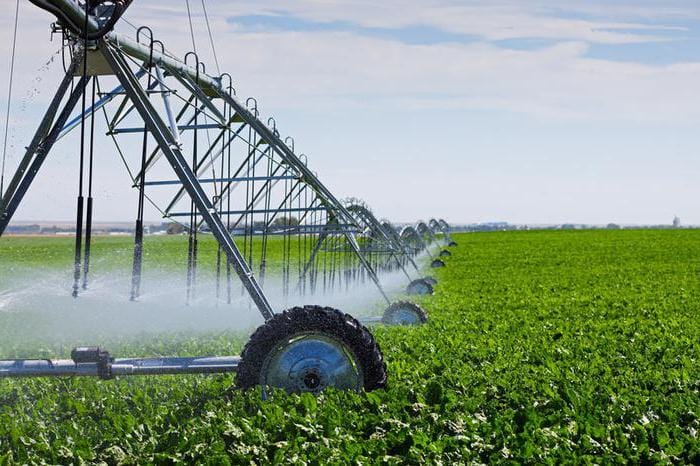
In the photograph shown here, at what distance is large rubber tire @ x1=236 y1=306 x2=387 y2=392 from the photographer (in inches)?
252

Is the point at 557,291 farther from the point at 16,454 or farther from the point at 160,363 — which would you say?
the point at 16,454

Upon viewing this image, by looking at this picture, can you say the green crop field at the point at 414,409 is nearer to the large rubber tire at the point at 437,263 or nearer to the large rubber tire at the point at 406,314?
the large rubber tire at the point at 406,314

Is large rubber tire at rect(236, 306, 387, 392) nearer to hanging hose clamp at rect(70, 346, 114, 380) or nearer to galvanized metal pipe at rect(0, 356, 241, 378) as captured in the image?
galvanized metal pipe at rect(0, 356, 241, 378)

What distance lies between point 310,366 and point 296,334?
0.83 ft

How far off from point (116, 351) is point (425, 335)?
353cm

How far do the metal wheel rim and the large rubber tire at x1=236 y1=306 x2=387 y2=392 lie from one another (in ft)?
0.10

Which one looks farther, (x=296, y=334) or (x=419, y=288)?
(x=419, y=288)

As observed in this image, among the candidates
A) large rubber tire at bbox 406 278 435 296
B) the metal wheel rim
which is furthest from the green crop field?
large rubber tire at bbox 406 278 435 296

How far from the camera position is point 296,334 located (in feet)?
21.1

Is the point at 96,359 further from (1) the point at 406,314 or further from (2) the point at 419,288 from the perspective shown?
(2) the point at 419,288

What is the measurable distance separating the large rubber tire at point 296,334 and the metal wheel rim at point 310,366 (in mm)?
31

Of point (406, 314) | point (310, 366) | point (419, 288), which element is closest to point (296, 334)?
point (310, 366)

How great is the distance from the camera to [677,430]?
241 inches

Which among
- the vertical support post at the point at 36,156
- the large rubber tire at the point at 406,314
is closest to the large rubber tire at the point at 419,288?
the large rubber tire at the point at 406,314
